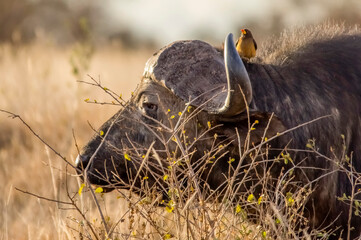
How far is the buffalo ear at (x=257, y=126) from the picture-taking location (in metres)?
3.97

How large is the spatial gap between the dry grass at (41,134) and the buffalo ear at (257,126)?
3.26 ft

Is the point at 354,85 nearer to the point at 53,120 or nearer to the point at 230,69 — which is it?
the point at 230,69

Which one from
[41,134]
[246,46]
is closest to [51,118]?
[41,134]

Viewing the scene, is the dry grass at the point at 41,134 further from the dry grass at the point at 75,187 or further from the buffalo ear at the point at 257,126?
the buffalo ear at the point at 257,126

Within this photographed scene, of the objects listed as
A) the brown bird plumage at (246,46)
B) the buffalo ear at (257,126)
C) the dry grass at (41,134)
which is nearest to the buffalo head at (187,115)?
the buffalo ear at (257,126)

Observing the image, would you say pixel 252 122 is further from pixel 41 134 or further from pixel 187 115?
pixel 41 134

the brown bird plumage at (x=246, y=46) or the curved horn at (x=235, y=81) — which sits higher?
the brown bird plumage at (x=246, y=46)

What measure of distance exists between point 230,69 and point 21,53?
10387 mm

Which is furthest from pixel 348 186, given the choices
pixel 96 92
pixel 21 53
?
pixel 21 53

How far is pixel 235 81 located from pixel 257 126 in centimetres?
39

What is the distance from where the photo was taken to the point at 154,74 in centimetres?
429

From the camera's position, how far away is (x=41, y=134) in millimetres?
8766

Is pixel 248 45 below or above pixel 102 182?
above

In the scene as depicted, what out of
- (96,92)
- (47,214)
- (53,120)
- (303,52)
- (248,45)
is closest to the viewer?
(303,52)
